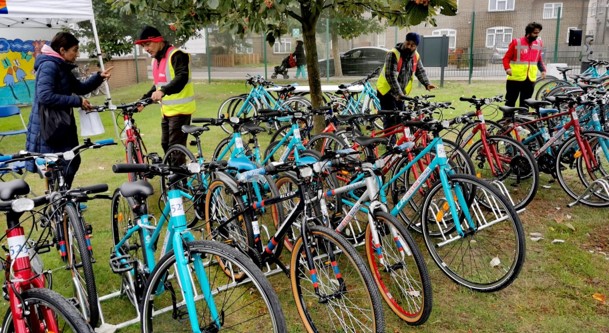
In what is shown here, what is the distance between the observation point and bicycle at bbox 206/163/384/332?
247 cm

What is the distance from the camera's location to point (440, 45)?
45.3 ft

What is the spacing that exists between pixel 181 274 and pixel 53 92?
2842 mm

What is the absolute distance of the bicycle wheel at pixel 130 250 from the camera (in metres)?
2.86

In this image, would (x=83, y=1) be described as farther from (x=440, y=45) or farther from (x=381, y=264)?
(x=440, y=45)

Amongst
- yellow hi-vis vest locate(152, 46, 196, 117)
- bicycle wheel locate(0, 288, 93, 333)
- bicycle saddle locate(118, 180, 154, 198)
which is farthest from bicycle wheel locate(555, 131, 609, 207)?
bicycle wheel locate(0, 288, 93, 333)

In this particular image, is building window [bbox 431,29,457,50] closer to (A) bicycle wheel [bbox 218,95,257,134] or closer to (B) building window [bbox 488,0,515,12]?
(B) building window [bbox 488,0,515,12]

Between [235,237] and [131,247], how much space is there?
0.66 m

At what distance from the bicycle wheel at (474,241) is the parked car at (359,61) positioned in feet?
45.5

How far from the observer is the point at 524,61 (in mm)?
6699

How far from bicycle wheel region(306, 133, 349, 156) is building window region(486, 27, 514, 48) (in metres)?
14.0

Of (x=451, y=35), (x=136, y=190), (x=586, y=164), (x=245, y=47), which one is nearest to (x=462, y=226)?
(x=586, y=164)

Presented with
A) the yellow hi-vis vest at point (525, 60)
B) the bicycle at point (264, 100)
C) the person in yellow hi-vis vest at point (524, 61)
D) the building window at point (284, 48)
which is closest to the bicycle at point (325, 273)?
the person in yellow hi-vis vest at point (524, 61)

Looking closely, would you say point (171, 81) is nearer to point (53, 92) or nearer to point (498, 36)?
point (53, 92)

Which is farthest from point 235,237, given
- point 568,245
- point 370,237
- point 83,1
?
point 83,1
